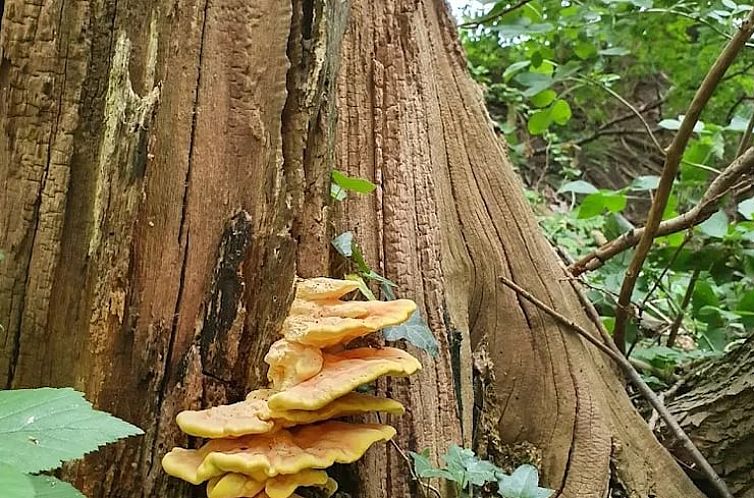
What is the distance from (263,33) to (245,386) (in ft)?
3.12

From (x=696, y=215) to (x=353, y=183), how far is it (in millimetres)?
1739

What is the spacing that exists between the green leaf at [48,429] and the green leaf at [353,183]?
Answer: 1.01 m

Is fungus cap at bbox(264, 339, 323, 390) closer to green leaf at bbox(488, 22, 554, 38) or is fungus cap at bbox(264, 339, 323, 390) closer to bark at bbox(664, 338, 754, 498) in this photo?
bark at bbox(664, 338, 754, 498)

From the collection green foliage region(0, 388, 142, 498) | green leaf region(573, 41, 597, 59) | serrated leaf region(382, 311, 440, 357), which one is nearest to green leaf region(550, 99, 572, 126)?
green leaf region(573, 41, 597, 59)

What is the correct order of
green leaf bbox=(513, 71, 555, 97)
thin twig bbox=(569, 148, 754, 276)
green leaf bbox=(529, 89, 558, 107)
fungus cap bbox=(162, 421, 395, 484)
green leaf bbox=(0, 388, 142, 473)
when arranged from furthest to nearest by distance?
green leaf bbox=(529, 89, 558, 107) < green leaf bbox=(513, 71, 555, 97) < thin twig bbox=(569, 148, 754, 276) < fungus cap bbox=(162, 421, 395, 484) < green leaf bbox=(0, 388, 142, 473)

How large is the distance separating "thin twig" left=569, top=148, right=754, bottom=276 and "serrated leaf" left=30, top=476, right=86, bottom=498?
2306mm

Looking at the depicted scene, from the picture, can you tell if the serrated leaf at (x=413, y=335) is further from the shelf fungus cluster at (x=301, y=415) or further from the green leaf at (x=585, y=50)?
the green leaf at (x=585, y=50)

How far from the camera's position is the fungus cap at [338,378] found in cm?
143

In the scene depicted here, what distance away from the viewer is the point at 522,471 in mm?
1812

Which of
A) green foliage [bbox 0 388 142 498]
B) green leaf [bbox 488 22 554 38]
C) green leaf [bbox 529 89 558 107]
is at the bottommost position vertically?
green foliage [bbox 0 388 142 498]

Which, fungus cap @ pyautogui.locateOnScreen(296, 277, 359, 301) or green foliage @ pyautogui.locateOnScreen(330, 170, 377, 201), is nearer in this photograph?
fungus cap @ pyautogui.locateOnScreen(296, 277, 359, 301)

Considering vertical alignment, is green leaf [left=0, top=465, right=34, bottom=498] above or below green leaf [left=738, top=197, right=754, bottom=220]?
below

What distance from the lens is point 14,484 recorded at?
854 millimetres

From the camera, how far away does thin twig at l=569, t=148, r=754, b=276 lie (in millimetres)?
2795
